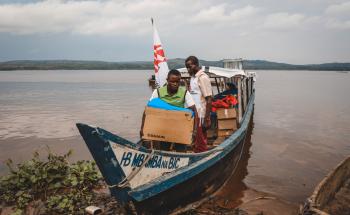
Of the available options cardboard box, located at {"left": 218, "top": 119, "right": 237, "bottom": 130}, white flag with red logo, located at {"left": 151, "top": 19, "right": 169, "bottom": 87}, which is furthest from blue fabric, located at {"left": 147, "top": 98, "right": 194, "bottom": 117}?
white flag with red logo, located at {"left": 151, "top": 19, "right": 169, "bottom": 87}

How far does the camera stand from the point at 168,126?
510 centimetres

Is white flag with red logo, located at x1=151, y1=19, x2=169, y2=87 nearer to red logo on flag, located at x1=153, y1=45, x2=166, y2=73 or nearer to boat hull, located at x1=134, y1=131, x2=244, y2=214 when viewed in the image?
red logo on flag, located at x1=153, y1=45, x2=166, y2=73

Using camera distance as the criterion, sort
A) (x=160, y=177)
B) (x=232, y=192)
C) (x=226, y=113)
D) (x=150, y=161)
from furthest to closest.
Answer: (x=226, y=113) → (x=232, y=192) → (x=160, y=177) → (x=150, y=161)

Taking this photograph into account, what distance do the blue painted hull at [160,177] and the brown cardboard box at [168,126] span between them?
A: 348 millimetres

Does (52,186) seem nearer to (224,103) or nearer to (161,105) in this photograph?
(161,105)

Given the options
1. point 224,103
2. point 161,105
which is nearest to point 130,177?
point 161,105

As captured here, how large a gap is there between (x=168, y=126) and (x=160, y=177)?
85cm

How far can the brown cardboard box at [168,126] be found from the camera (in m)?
5.07

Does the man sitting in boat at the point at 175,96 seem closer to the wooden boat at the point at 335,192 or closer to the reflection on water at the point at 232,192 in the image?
the reflection on water at the point at 232,192

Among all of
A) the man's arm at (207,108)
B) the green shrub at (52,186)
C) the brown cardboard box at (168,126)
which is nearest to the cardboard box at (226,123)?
the man's arm at (207,108)

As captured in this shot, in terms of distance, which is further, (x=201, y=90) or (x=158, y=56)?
(x=158, y=56)

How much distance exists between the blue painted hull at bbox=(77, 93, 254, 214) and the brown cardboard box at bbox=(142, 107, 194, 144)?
1.14 ft

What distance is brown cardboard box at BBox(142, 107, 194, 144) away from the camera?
5.07 m

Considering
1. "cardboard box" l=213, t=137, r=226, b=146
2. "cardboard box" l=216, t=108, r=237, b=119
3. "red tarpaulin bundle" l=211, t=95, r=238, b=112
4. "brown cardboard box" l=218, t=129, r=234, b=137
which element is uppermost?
"red tarpaulin bundle" l=211, t=95, r=238, b=112
